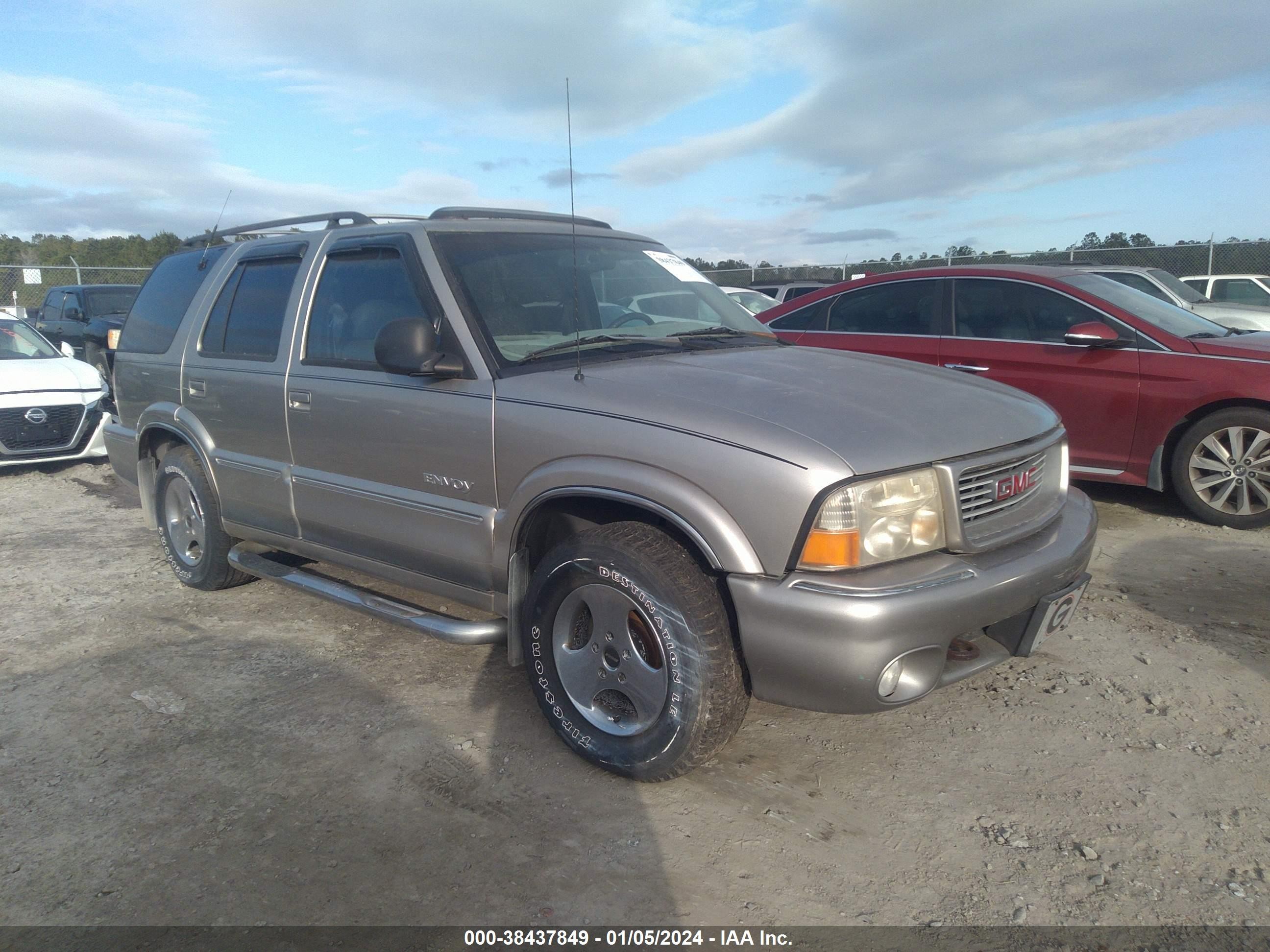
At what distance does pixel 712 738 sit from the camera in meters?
2.76

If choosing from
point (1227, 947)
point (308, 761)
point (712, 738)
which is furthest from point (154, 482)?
point (1227, 947)

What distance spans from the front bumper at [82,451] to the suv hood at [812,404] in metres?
7.03

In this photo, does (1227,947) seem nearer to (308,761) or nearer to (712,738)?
(712,738)

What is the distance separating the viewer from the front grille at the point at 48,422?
8094mm

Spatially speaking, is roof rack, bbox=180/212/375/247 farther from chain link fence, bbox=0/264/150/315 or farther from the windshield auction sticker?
chain link fence, bbox=0/264/150/315

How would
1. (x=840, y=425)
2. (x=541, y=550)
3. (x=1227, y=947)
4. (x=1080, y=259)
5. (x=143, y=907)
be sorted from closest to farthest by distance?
(x=1227, y=947), (x=143, y=907), (x=840, y=425), (x=541, y=550), (x=1080, y=259)

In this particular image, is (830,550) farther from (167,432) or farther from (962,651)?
(167,432)

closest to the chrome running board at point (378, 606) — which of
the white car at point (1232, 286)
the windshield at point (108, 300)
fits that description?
the windshield at point (108, 300)

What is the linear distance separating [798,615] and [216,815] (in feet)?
6.30

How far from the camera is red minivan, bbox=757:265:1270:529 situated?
5551 millimetres

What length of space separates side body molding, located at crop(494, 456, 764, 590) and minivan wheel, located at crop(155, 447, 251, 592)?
90.2 inches

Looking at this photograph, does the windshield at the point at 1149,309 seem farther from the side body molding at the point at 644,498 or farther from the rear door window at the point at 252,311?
the rear door window at the point at 252,311

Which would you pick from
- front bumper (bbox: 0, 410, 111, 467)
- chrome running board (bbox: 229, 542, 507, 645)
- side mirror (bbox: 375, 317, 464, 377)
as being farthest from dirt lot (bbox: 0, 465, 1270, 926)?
front bumper (bbox: 0, 410, 111, 467)

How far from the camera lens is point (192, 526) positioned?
4.90 metres
